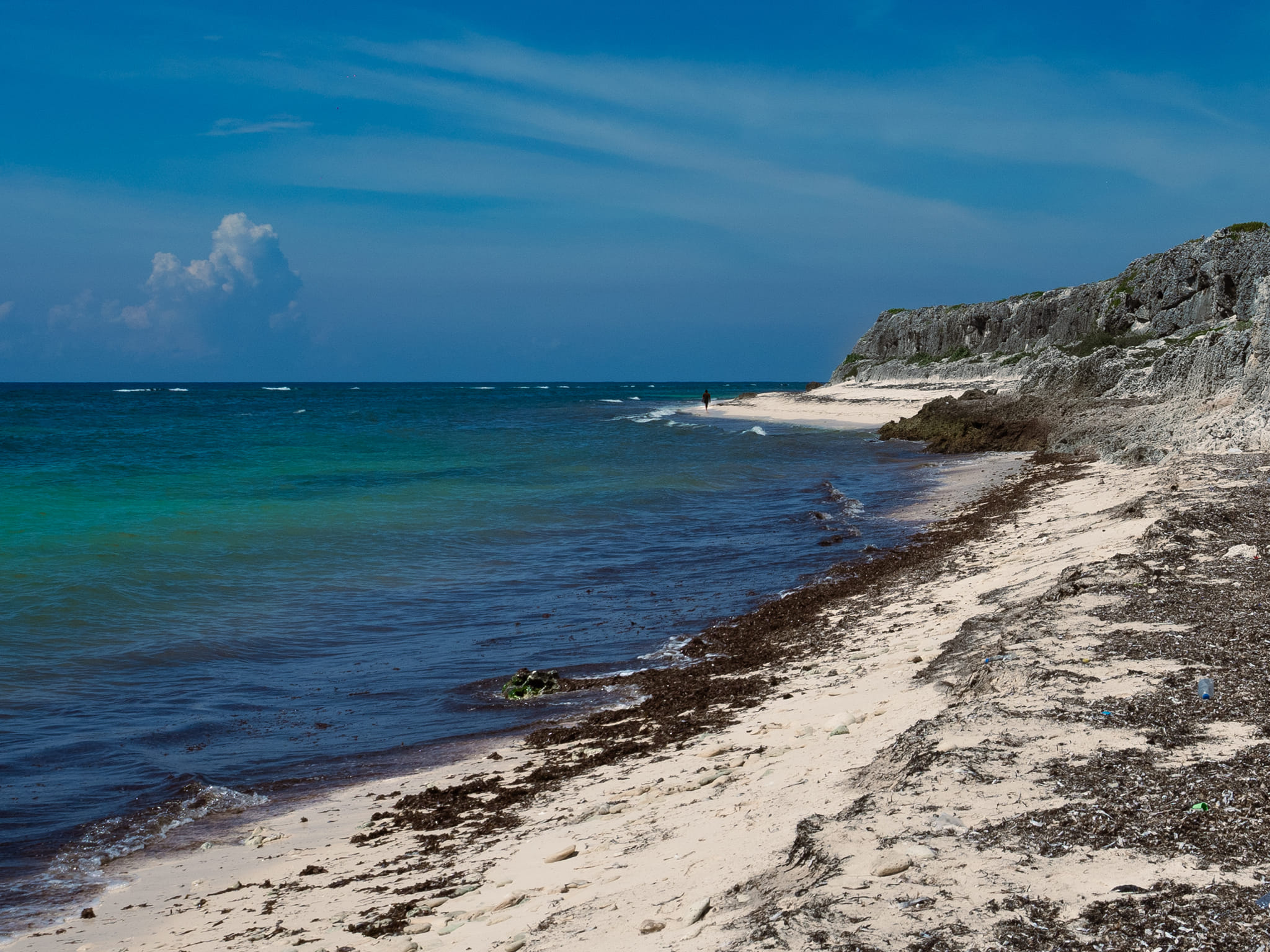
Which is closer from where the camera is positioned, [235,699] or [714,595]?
[235,699]

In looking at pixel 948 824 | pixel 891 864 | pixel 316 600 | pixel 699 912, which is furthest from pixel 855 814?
pixel 316 600

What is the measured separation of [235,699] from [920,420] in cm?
3293

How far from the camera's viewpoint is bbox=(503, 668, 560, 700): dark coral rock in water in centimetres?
880

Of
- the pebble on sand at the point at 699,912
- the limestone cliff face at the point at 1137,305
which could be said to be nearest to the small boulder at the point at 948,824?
the pebble on sand at the point at 699,912

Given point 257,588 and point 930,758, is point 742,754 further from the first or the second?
point 257,588

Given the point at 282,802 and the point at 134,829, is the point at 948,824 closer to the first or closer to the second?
the point at 282,802

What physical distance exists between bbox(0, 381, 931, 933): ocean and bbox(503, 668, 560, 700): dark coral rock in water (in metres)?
0.20

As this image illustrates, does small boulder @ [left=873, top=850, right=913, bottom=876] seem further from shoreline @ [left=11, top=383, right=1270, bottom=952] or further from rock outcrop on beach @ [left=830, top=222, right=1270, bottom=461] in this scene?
rock outcrop on beach @ [left=830, top=222, right=1270, bottom=461]

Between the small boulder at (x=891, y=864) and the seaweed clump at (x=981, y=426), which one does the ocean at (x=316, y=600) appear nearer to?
the seaweed clump at (x=981, y=426)

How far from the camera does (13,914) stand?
210 inches

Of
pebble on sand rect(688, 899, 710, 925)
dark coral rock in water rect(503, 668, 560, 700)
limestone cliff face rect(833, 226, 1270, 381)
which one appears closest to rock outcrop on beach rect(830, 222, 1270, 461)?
limestone cliff face rect(833, 226, 1270, 381)

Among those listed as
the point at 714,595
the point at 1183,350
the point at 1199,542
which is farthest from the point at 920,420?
the point at 1199,542

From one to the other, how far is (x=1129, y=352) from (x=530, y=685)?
29265mm

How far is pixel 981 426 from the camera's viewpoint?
104ft
